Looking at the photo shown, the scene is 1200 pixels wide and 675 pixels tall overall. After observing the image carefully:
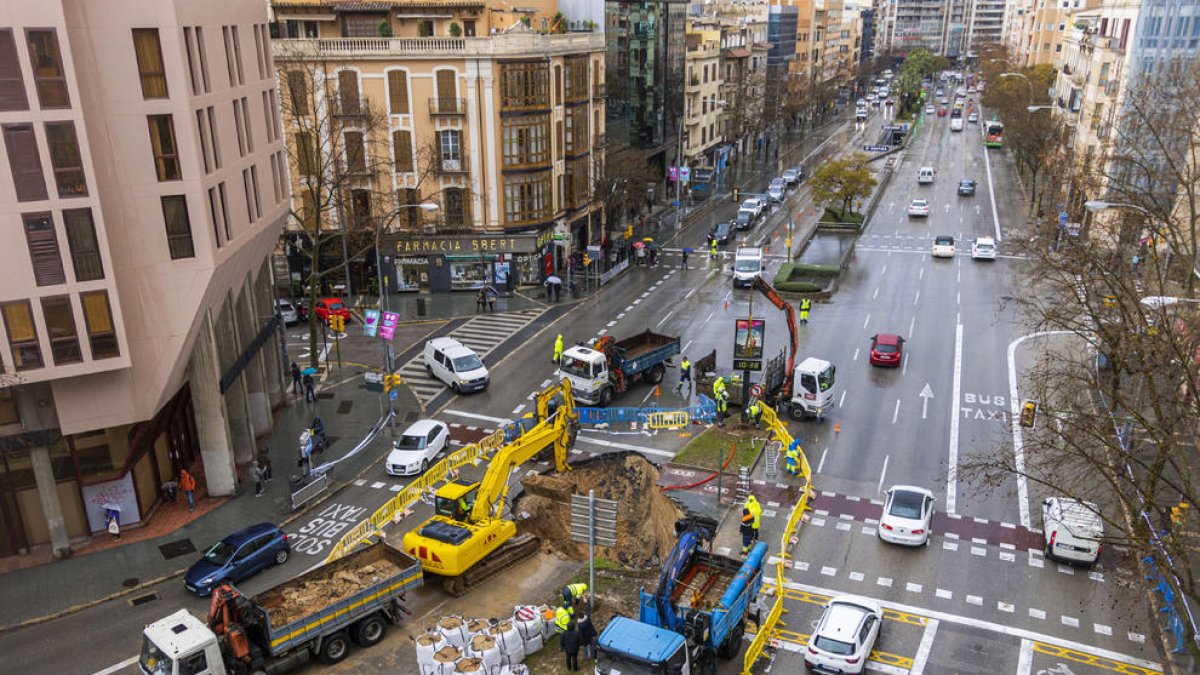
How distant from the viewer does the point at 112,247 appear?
28328mm

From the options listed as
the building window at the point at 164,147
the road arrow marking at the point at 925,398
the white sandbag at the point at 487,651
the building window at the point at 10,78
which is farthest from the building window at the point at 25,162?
the road arrow marking at the point at 925,398

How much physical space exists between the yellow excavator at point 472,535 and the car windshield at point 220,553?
20.0 feet

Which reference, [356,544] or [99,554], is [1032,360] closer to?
[356,544]

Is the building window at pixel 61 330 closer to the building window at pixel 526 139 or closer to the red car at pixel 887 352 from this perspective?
the building window at pixel 526 139

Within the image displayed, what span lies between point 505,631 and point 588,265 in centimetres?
4400

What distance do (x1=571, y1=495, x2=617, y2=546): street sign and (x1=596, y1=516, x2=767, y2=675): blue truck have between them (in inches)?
71.7

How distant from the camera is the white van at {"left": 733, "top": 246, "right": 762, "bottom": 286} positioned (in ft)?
205

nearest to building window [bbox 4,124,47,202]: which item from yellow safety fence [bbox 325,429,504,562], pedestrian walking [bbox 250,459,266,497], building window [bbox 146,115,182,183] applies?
building window [bbox 146,115,182,183]

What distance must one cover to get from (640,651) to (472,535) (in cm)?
800

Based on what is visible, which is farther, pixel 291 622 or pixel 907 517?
pixel 907 517

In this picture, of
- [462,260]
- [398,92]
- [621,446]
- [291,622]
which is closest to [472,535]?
[291,622]

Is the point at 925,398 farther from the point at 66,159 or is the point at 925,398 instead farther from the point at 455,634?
the point at 66,159

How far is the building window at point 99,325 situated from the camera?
90.5ft

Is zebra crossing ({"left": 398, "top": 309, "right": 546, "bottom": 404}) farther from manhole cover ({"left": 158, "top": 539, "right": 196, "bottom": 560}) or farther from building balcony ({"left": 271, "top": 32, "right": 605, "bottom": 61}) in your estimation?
building balcony ({"left": 271, "top": 32, "right": 605, "bottom": 61})
